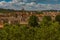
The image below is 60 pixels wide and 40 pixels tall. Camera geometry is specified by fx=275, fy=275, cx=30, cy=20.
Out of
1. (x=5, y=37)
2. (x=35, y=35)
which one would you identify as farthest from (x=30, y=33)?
(x=5, y=37)

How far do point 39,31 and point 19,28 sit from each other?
39.1 inches

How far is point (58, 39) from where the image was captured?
10969 millimetres

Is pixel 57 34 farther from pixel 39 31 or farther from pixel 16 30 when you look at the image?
pixel 16 30

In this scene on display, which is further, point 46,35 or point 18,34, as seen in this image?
point 18,34

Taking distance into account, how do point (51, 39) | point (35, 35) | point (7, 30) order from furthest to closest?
point (7, 30) → point (35, 35) → point (51, 39)

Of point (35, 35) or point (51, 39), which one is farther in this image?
point (35, 35)

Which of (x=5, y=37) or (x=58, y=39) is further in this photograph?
(x=5, y=37)

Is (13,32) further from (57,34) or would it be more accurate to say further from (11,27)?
(57,34)

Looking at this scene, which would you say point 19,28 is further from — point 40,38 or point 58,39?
point 58,39

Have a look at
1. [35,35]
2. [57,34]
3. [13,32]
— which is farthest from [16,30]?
[57,34]

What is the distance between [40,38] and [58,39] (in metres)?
0.84

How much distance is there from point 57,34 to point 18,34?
5.76 ft

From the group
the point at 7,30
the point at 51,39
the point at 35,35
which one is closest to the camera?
the point at 51,39

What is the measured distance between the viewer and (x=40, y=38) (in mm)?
11438
